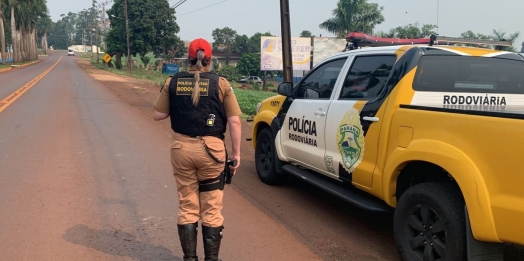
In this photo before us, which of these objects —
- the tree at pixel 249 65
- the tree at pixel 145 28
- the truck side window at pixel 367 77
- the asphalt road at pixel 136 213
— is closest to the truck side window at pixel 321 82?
the truck side window at pixel 367 77

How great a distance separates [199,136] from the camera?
3705 millimetres

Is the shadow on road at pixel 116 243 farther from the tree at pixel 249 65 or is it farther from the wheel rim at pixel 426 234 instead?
the tree at pixel 249 65

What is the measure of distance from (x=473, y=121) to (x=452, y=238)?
85 cm

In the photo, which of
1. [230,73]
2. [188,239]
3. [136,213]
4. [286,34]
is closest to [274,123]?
[136,213]

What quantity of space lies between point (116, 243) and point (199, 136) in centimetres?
155

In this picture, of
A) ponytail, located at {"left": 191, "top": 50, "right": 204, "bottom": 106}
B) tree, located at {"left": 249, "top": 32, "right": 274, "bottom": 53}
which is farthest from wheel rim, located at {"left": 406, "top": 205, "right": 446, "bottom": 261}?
tree, located at {"left": 249, "top": 32, "right": 274, "bottom": 53}

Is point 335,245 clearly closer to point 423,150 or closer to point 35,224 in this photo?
point 423,150

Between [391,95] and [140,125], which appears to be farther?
[140,125]

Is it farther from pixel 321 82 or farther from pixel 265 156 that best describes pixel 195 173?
pixel 265 156

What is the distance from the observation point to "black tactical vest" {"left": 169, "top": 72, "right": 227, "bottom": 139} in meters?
3.68

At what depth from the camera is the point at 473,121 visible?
345 centimetres

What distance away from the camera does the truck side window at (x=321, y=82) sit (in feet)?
18.4

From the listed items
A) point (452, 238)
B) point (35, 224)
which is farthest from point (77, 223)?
point (452, 238)

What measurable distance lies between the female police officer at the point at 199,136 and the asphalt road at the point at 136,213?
62cm
